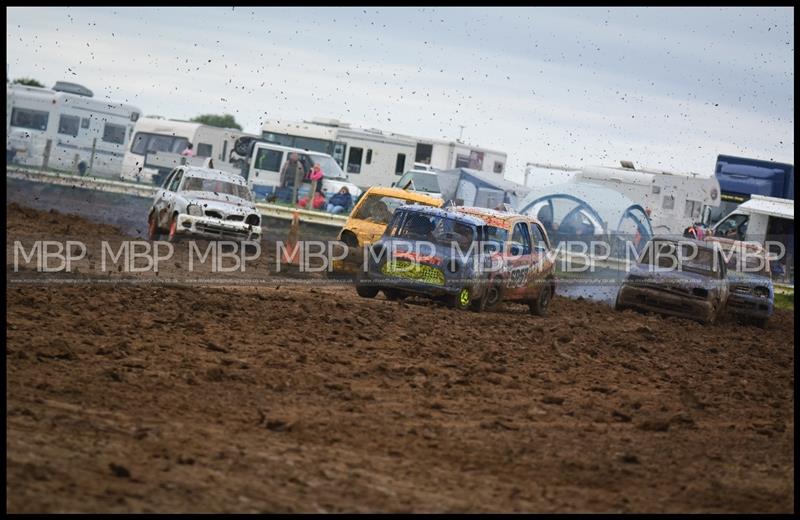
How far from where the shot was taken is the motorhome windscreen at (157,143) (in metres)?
47.2

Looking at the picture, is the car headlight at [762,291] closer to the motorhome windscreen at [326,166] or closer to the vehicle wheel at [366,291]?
the vehicle wheel at [366,291]

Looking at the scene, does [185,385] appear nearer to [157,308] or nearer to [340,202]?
[157,308]

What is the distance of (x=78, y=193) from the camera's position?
3747cm

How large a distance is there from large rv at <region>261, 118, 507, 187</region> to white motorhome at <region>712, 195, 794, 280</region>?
11958 millimetres

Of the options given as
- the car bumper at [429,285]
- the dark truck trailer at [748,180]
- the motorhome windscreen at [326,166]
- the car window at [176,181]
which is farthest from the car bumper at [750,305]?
the dark truck trailer at [748,180]

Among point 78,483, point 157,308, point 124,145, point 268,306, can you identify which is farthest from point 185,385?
point 124,145

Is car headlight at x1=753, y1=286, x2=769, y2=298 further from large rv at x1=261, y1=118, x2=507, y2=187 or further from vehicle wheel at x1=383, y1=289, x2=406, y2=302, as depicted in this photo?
large rv at x1=261, y1=118, x2=507, y2=187

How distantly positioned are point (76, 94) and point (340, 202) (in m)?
15.6

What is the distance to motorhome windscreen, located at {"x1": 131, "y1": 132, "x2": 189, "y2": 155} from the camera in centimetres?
4719

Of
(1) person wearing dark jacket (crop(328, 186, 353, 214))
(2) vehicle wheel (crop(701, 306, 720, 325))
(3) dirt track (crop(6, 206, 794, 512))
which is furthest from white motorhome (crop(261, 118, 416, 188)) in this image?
(3) dirt track (crop(6, 206, 794, 512))

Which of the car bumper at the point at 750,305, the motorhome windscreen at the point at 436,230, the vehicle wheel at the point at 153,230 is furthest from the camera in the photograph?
the vehicle wheel at the point at 153,230

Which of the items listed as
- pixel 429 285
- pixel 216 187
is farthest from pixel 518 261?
pixel 216 187

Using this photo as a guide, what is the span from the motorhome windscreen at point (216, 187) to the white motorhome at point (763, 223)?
14.9 meters

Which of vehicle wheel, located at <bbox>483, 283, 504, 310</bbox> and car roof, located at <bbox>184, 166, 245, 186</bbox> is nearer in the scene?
vehicle wheel, located at <bbox>483, 283, 504, 310</bbox>
